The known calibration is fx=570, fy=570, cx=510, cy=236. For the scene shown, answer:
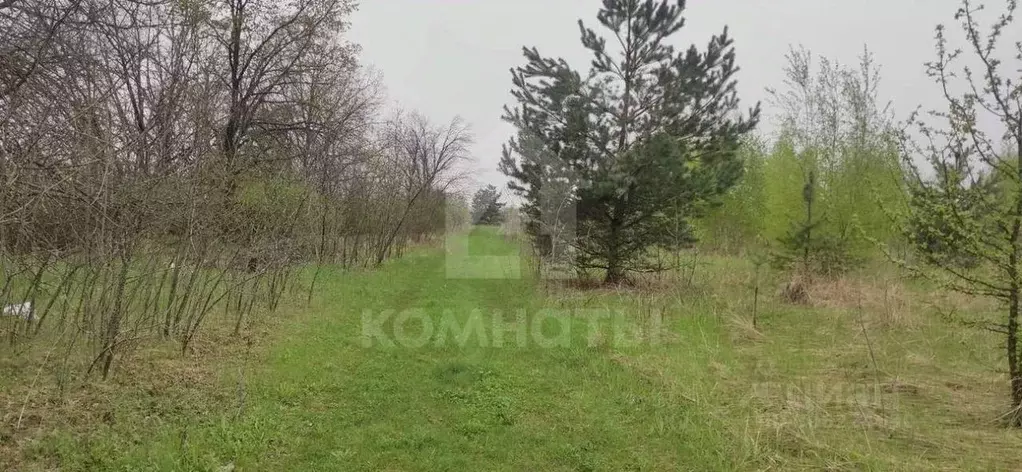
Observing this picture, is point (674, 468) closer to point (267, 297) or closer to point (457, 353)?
point (457, 353)

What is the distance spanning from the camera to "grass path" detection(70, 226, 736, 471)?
407 centimetres

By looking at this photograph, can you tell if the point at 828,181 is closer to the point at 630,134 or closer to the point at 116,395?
the point at 630,134

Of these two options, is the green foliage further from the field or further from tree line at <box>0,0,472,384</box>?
tree line at <box>0,0,472,384</box>

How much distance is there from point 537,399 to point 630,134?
7988mm

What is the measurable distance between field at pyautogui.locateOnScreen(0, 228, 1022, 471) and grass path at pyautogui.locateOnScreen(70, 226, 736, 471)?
21 millimetres

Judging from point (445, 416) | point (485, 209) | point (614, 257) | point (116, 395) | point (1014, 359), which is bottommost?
point (445, 416)

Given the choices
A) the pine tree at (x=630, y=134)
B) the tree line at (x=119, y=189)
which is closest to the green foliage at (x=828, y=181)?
the pine tree at (x=630, y=134)

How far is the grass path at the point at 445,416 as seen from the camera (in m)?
4.07

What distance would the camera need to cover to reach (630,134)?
12.2 meters

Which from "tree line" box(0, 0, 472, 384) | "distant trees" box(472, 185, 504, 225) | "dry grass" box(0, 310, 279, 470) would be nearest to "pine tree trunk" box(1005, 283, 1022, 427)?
"dry grass" box(0, 310, 279, 470)

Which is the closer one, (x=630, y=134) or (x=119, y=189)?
(x=119, y=189)

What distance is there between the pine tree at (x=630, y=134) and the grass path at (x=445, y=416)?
5.07m

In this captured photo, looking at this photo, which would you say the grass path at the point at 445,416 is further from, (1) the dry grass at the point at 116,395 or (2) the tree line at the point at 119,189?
(2) the tree line at the point at 119,189

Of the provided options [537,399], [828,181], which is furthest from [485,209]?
[537,399]
